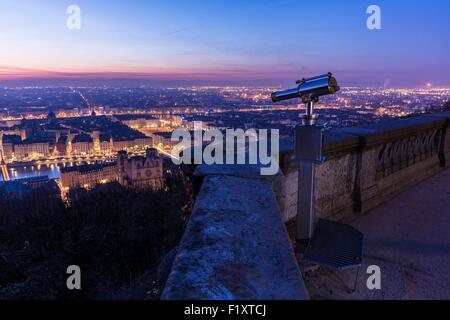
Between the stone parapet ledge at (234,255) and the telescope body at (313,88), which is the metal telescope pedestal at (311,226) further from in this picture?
the stone parapet ledge at (234,255)

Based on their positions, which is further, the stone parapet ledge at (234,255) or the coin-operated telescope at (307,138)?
the coin-operated telescope at (307,138)

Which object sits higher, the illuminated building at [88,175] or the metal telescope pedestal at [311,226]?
the metal telescope pedestal at [311,226]

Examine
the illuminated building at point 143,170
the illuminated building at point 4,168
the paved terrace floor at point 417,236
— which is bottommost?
the illuminated building at point 4,168

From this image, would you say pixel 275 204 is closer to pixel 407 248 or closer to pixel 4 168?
pixel 407 248

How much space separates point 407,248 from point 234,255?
101 inches

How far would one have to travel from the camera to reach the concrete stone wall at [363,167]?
3.43 meters

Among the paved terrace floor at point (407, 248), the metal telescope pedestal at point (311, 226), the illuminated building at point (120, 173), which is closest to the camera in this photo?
the metal telescope pedestal at point (311, 226)

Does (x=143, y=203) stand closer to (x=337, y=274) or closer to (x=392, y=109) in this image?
(x=392, y=109)

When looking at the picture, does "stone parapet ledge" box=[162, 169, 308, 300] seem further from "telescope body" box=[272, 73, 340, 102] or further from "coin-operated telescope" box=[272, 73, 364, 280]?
"telescope body" box=[272, 73, 340, 102]

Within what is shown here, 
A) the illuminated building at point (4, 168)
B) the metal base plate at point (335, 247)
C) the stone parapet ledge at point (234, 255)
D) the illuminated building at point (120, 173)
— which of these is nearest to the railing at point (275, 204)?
the stone parapet ledge at point (234, 255)

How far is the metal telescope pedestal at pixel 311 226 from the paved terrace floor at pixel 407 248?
203 millimetres

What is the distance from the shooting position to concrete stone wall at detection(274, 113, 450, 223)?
3434 mm

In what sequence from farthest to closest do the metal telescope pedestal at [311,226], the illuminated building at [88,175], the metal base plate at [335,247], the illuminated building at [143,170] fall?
the illuminated building at [88,175] → the illuminated building at [143,170] → the metal telescope pedestal at [311,226] → the metal base plate at [335,247]
